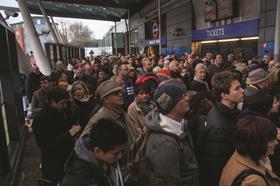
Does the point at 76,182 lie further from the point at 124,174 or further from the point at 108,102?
the point at 108,102

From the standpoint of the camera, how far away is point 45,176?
316 cm

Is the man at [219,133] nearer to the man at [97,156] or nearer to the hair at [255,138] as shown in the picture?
the hair at [255,138]

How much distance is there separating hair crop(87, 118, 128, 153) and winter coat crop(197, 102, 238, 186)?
0.88m

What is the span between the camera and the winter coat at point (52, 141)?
3.03 metres

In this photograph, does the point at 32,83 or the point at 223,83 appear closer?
the point at 223,83

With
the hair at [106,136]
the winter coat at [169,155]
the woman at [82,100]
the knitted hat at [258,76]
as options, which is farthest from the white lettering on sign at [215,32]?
the hair at [106,136]

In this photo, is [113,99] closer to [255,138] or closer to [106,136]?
[106,136]

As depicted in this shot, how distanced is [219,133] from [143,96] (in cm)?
139

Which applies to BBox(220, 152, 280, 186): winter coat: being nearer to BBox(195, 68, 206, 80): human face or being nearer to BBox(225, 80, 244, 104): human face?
BBox(225, 80, 244, 104): human face

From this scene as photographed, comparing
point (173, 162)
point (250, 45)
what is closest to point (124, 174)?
point (173, 162)

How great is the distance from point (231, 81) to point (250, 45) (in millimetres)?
12928

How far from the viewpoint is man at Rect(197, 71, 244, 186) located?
230 cm

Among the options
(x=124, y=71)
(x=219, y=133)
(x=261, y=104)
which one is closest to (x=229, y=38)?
(x=124, y=71)

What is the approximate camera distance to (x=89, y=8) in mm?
41094
